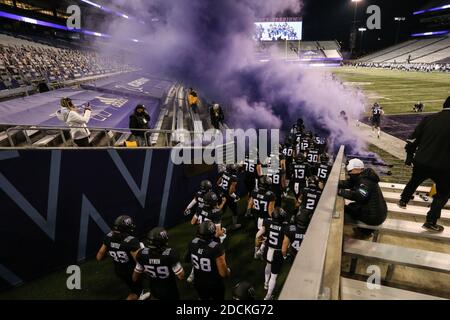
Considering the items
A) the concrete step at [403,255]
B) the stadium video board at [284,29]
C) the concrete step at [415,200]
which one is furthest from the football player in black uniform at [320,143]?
the stadium video board at [284,29]

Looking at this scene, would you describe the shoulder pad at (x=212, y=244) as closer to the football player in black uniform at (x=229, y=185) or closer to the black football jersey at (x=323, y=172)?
the football player in black uniform at (x=229, y=185)

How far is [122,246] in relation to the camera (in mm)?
4668

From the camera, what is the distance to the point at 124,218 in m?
4.73

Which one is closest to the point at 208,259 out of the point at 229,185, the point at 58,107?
the point at 229,185

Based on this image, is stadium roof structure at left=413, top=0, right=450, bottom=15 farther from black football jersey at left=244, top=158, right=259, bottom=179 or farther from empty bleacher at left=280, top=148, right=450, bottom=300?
empty bleacher at left=280, top=148, right=450, bottom=300

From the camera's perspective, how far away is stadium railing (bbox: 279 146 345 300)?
1.86m

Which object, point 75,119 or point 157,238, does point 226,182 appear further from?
point 75,119

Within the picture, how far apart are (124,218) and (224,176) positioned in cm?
353

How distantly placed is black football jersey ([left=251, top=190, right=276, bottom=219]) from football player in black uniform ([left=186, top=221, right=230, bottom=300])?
240 centimetres

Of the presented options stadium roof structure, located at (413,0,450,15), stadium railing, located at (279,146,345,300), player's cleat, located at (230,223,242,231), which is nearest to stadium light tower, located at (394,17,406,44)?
stadium roof structure, located at (413,0,450,15)

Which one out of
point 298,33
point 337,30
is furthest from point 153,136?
point 337,30

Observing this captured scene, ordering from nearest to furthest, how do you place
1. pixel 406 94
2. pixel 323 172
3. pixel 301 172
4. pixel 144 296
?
pixel 144 296, pixel 323 172, pixel 301 172, pixel 406 94

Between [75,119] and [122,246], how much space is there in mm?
3497

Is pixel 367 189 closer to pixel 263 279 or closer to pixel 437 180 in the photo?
pixel 437 180
